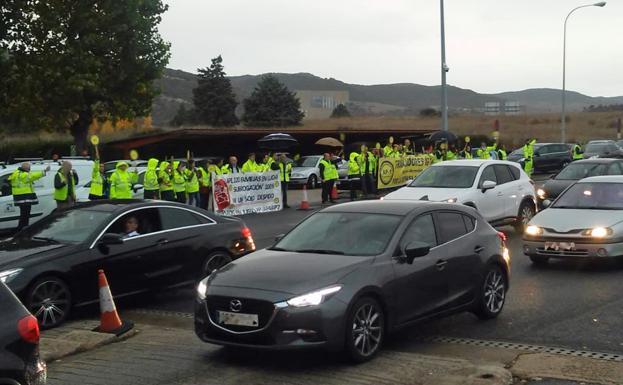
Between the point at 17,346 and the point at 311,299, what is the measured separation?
2843mm

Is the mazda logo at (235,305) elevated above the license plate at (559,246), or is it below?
above

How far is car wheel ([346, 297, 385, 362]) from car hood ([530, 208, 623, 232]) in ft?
19.6

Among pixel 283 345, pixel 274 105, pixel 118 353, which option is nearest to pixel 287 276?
pixel 283 345

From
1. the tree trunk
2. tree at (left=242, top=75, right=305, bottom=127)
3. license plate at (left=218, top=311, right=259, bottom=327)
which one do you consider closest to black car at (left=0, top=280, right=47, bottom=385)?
license plate at (left=218, top=311, right=259, bottom=327)

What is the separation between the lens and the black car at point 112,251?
9062 mm

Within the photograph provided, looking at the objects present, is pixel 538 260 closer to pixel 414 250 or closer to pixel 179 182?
pixel 414 250

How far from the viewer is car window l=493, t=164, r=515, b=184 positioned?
1677 cm

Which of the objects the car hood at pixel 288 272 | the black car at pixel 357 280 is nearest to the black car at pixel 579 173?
the black car at pixel 357 280

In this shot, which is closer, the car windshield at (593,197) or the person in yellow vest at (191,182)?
the car windshield at (593,197)

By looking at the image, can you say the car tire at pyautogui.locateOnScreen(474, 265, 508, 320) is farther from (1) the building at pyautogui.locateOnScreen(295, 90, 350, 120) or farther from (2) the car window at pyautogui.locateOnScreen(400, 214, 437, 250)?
(1) the building at pyautogui.locateOnScreen(295, 90, 350, 120)

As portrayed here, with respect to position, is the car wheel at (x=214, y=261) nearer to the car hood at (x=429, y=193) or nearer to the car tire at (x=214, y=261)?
the car tire at (x=214, y=261)

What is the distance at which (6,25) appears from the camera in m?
36.5

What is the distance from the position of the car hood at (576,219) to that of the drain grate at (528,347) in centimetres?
477

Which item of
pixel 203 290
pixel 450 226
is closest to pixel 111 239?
pixel 203 290
